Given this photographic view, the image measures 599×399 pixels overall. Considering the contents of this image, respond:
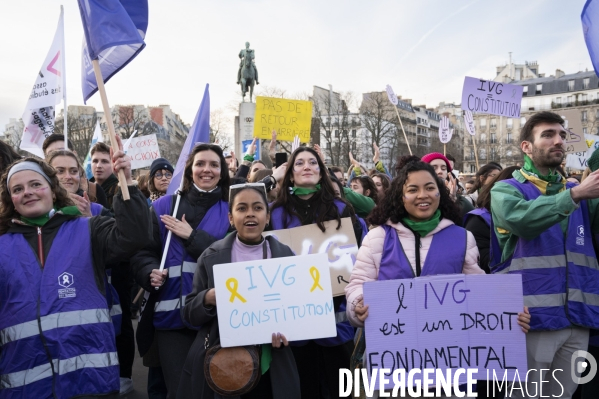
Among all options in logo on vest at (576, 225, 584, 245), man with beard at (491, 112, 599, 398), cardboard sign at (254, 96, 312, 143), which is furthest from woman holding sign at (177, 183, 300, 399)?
cardboard sign at (254, 96, 312, 143)

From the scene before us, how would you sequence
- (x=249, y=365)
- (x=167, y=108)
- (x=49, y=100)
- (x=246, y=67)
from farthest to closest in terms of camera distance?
(x=167, y=108) < (x=246, y=67) < (x=49, y=100) < (x=249, y=365)

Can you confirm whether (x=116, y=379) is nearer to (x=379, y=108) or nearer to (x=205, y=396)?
(x=205, y=396)

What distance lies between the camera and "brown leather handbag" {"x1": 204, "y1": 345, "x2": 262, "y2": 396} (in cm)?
257

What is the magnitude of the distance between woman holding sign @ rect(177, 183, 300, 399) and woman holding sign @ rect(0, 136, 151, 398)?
1.27ft

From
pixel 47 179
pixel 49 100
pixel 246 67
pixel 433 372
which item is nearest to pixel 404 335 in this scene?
pixel 433 372

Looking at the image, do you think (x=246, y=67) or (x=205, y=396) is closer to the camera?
(x=205, y=396)

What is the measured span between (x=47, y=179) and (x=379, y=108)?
2074 inches

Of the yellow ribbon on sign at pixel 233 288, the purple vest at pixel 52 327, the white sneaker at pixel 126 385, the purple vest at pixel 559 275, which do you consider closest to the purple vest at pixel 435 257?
the purple vest at pixel 559 275

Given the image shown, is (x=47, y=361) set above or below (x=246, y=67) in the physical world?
below

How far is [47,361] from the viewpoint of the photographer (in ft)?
8.60

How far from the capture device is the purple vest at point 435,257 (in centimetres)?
288

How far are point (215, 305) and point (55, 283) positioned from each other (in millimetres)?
827

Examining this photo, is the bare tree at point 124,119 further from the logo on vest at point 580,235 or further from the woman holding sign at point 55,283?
the logo on vest at point 580,235

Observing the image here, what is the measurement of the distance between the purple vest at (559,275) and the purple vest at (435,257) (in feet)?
1.83
